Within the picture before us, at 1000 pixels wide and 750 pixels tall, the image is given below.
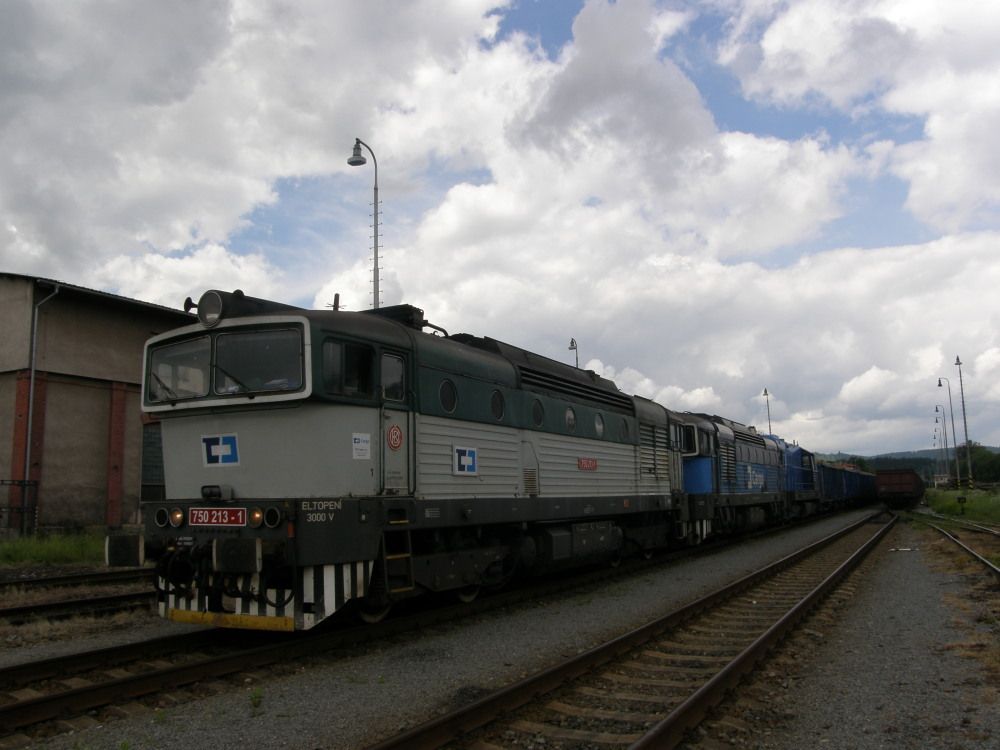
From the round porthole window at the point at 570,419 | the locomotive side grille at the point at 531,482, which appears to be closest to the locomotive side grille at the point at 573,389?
the round porthole window at the point at 570,419

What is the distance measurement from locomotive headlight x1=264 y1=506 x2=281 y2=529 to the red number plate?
0.28m

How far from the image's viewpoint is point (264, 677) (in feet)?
23.0

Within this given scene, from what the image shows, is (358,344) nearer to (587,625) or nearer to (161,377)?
(161,377)

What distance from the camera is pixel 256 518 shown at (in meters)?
7.34

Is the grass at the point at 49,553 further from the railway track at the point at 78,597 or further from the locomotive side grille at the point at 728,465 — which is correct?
the locomotive side grille at the point at 728,465

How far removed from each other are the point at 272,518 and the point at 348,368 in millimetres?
1718

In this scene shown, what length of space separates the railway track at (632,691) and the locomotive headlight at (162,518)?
425cm

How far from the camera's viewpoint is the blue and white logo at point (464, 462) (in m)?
9.51

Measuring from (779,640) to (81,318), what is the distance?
22.9 meters

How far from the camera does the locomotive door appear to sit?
8.30 m

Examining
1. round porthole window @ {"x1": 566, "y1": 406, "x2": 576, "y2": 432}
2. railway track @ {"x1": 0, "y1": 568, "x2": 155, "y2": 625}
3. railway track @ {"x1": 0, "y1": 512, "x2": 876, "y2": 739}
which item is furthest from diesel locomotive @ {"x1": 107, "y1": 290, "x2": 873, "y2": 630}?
railway track @ {"x1": 0, "y1": 568, "x2": 155, "y2": 625}

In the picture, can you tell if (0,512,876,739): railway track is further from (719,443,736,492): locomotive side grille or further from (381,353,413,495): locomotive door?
(719,443,736,492): locomotive side grille

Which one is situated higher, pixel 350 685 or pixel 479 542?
pixel 479 542

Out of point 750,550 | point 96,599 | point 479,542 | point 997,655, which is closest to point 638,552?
point 750,550
